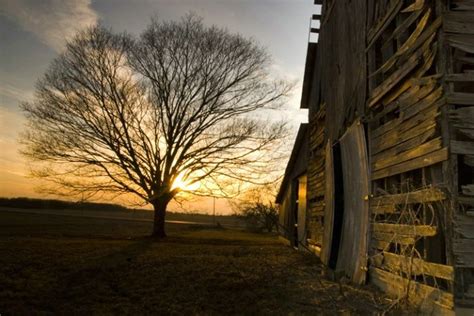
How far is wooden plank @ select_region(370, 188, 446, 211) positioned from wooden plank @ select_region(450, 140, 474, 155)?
53 centimetres

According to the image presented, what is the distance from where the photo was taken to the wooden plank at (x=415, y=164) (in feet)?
17.0

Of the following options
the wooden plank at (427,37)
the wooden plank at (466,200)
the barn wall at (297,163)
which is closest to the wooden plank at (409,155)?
the wooden plank at (466,200)

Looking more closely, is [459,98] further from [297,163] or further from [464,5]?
[297,163]

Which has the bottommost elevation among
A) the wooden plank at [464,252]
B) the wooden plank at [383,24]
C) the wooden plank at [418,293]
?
the wooden plank at [418,293]

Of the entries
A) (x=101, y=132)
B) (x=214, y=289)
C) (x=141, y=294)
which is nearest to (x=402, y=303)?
(x=214, y=289)

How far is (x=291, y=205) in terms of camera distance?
19641mm

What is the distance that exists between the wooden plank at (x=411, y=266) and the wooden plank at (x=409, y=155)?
146 cm

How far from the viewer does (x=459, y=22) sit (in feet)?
17.4

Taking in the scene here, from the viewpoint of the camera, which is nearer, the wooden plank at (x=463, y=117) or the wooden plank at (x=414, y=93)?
the wooden plank at (x=463, y=117)

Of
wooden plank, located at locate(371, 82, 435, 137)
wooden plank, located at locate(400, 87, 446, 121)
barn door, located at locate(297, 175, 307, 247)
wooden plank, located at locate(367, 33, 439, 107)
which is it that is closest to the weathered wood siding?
barn door, located at locate(297, 175, 307, 247)

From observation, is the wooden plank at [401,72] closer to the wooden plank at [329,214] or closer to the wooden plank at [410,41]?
the wooden plank at [410,41]

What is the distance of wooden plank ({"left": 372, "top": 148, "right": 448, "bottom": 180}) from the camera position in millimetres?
5184

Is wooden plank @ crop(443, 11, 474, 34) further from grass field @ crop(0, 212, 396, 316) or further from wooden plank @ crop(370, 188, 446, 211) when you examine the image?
grass field @ crop(0, 212, 396, 316)

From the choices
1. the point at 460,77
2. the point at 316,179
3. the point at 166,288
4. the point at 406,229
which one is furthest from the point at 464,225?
the point at 316,179
